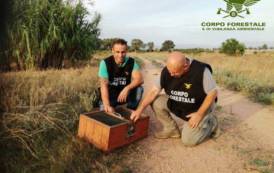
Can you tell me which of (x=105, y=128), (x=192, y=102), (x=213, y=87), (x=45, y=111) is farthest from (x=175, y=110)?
(x=45, y=111)

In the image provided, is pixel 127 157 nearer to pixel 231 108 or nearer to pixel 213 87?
pixel 213 87

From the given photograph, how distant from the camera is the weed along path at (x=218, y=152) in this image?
3.54 metres

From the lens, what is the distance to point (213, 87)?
4027mm

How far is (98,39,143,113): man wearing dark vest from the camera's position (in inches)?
178

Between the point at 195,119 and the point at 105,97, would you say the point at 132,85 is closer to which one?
the point at 105,97

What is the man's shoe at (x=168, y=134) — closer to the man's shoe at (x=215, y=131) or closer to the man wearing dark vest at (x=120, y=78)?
the man's shoe at (x=215, y=131)

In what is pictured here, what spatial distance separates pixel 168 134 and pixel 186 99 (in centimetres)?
67

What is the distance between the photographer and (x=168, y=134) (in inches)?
175

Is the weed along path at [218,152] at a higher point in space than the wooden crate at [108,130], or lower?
lower

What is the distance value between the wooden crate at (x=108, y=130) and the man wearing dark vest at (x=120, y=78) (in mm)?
350

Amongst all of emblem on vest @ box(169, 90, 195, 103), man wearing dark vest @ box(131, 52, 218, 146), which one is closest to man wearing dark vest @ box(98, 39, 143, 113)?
man wearing dark vest @ box(131, 52, 218, 146)

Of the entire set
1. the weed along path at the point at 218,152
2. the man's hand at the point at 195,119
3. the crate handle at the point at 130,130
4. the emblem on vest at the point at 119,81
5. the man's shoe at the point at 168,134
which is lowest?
the weed along path at the point at 218,152

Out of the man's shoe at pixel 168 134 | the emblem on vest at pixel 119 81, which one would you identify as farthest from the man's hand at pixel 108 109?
the man's shoe at pixel 168 134

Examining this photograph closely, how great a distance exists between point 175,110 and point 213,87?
741 millimetres
